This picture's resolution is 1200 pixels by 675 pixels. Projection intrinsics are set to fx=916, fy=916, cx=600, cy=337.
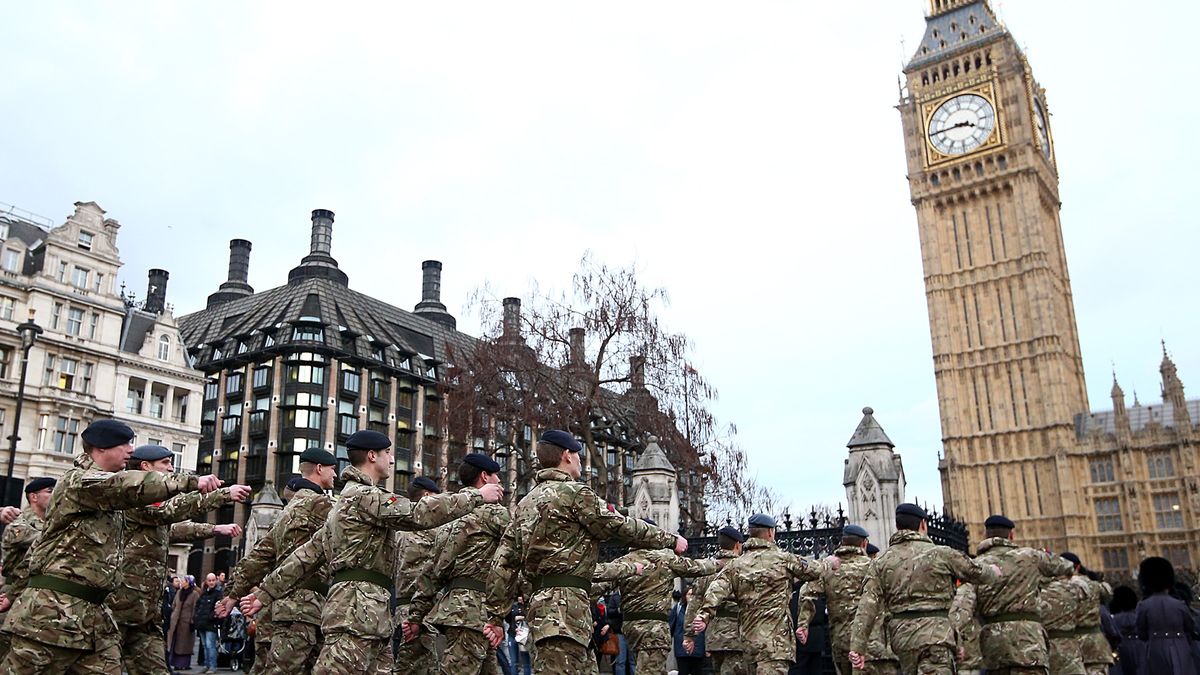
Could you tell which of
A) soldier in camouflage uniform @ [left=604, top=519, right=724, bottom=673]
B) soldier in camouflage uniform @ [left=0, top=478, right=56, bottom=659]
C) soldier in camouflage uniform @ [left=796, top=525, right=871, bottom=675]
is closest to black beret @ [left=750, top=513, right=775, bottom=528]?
soldier in camouflage uniform @ [left=604, top=519, right=724, bottom=673]

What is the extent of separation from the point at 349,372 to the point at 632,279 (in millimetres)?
37527

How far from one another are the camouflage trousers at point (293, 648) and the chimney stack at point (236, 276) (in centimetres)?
7036

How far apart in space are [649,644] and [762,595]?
150cm

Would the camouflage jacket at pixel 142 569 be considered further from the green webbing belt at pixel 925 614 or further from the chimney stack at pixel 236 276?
the chimney stack at pixel 236 276

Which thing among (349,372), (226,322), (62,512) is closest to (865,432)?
(62,512)

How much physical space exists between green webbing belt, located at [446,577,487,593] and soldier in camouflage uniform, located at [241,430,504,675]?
71cm

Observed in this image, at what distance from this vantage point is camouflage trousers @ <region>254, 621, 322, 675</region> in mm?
8211

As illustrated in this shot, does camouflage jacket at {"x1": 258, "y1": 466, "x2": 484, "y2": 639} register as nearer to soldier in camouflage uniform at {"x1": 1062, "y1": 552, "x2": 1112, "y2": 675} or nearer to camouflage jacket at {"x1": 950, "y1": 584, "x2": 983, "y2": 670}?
camouflage jacket at {"x1": 950, "y1": 584, "x2": 983, "y2": 670}

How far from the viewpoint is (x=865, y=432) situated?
17.5 meters

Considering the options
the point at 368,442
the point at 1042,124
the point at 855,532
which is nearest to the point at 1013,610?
the point at 855,532

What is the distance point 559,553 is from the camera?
7.07 metres

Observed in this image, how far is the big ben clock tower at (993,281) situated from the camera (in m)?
71.4

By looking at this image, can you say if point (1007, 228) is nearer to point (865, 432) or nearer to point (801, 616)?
point (865, 432)

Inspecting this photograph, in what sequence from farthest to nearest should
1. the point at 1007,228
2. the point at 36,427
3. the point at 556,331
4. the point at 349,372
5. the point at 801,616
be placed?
the point at 1007,228
the point at 349,372
the point at 36,427
the point at 556,331
the point at 801,616
